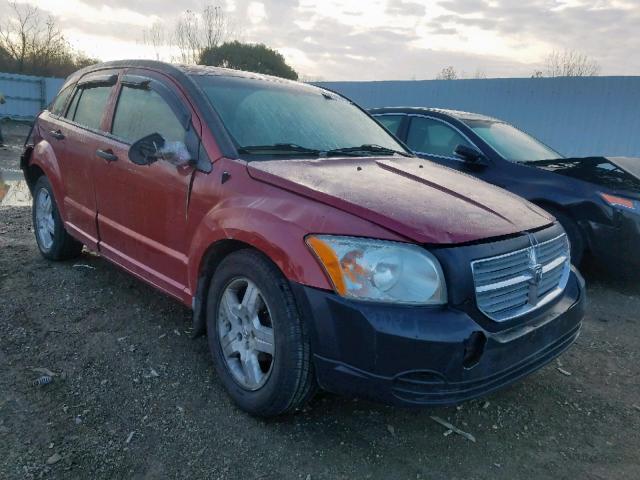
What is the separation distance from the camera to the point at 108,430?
2389mm

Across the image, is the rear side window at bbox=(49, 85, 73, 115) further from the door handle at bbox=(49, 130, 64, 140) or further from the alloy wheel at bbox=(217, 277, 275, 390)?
the alloy wheel at bbox=(217, 277, 275, 390)

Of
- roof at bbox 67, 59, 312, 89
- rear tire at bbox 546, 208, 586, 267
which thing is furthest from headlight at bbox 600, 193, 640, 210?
roof at bbox 67, 59, 312, 89

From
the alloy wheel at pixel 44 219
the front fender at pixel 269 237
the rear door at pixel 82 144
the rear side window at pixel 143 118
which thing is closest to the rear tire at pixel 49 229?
the alloy wheel at pixel 44 219

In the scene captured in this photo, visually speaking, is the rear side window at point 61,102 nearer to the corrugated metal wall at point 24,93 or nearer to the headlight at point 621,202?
the headlight at point 621,202

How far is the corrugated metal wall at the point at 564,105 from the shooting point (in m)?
11.6

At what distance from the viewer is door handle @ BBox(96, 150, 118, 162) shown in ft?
11.3

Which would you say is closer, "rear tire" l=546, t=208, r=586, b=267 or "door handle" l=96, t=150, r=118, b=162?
"door handle" l=96, t=150, r=118, b=162

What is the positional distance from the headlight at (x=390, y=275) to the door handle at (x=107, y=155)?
Result: 2083 millimetres

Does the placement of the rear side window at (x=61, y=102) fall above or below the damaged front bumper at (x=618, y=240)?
above

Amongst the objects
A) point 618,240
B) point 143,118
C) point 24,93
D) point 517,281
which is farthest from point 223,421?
point 24,93

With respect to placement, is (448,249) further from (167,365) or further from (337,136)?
(167,365)

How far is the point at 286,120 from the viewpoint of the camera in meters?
3.23

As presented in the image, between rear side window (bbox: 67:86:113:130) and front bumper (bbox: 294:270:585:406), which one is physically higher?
rear side window (bbox: 67:86:113:130)

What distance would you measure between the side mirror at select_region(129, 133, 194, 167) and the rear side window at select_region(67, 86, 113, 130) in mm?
1200
